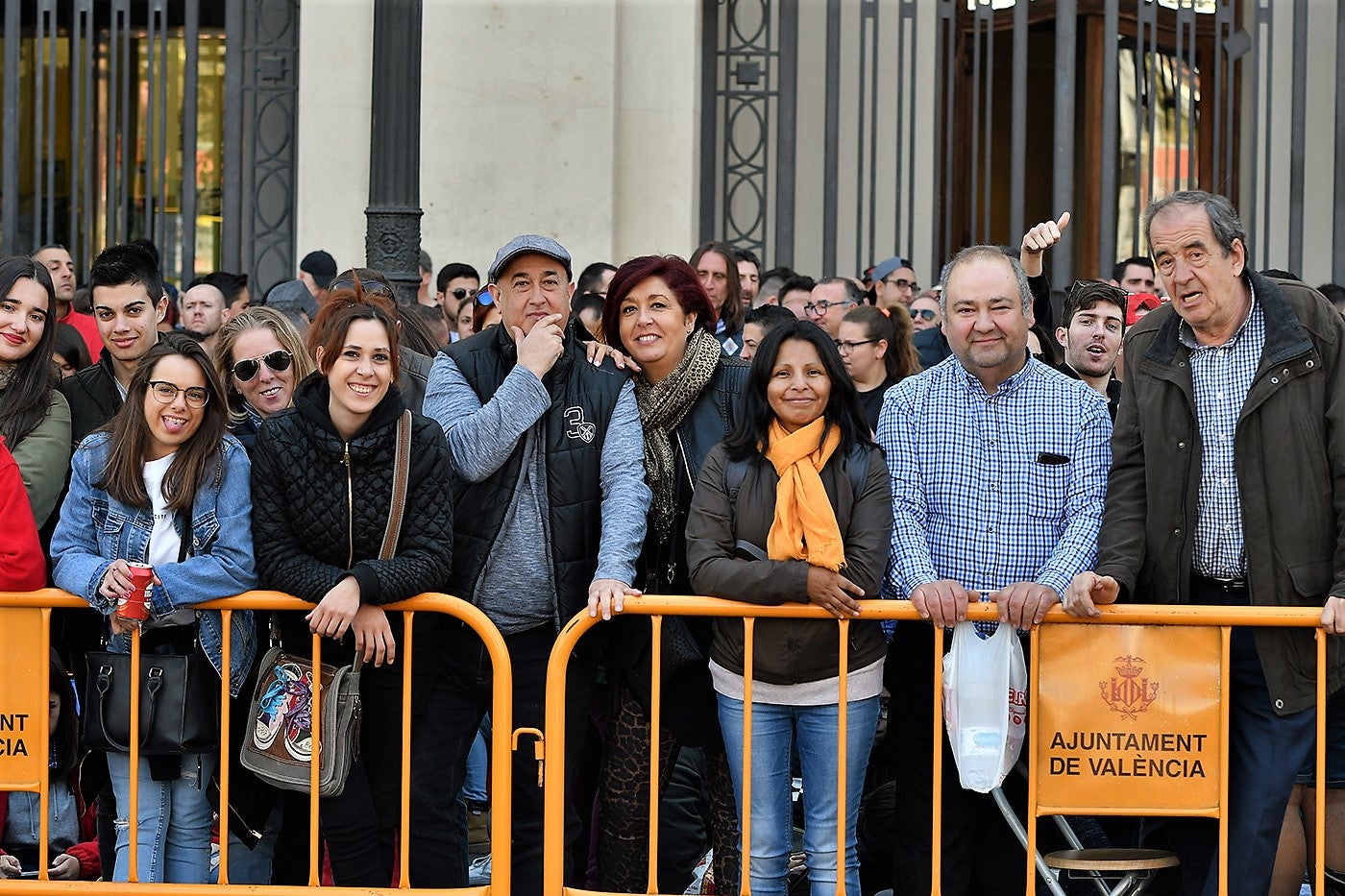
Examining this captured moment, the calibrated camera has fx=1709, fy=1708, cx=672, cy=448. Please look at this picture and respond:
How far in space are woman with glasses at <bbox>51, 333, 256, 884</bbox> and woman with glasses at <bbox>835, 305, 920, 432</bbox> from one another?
3177 millimetres

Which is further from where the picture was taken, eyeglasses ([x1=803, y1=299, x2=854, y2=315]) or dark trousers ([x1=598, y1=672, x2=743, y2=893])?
eyeglasses ([x1=803, y1=299, x2=854, y2=315])

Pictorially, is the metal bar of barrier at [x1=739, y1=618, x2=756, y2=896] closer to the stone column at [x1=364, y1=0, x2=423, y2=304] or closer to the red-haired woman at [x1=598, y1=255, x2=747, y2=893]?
the red-haired woman at [x1=598, y1=255, x2=747, y2=893]

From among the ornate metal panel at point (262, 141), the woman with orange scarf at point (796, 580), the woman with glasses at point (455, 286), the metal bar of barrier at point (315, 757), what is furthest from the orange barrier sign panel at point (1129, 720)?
the ornate metal panel at point (262, 141)

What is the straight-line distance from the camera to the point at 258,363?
544 cm

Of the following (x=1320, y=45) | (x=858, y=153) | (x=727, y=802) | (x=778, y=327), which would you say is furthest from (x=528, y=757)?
(x=1320, y=45)

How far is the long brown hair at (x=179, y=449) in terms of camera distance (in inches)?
189

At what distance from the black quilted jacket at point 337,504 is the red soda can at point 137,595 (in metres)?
0.31

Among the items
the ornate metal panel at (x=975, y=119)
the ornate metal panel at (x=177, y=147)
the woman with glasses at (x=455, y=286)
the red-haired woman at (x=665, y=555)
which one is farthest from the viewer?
the ornate metal panel at (x=975, y=119)

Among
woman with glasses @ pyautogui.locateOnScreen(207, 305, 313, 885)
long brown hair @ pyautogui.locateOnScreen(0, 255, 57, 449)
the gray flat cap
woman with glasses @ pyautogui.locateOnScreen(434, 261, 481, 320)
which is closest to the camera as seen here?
woman with glasses @ pyautogui.locateOnScreen(207, 305, 313, 885)

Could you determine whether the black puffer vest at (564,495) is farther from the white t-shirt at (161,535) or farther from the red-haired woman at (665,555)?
the white t-shirt at (161,535)

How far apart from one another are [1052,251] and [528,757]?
280 inches

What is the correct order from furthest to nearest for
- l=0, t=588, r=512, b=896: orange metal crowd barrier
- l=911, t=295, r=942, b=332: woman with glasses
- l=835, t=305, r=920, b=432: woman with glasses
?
1. l=911, t=295, r=942, b=332: woman with glasses
2. l=835, t=305, r=920, b=432: woman with glasses
3. l=0, t=588, r=512, b=896: orange metal crowd barrier

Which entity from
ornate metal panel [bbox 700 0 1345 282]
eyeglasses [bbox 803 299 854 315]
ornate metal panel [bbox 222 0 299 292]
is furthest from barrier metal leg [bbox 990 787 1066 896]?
ornate metal panel [bbox 222 0 299 292]

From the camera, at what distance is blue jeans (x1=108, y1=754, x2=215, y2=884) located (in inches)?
188
